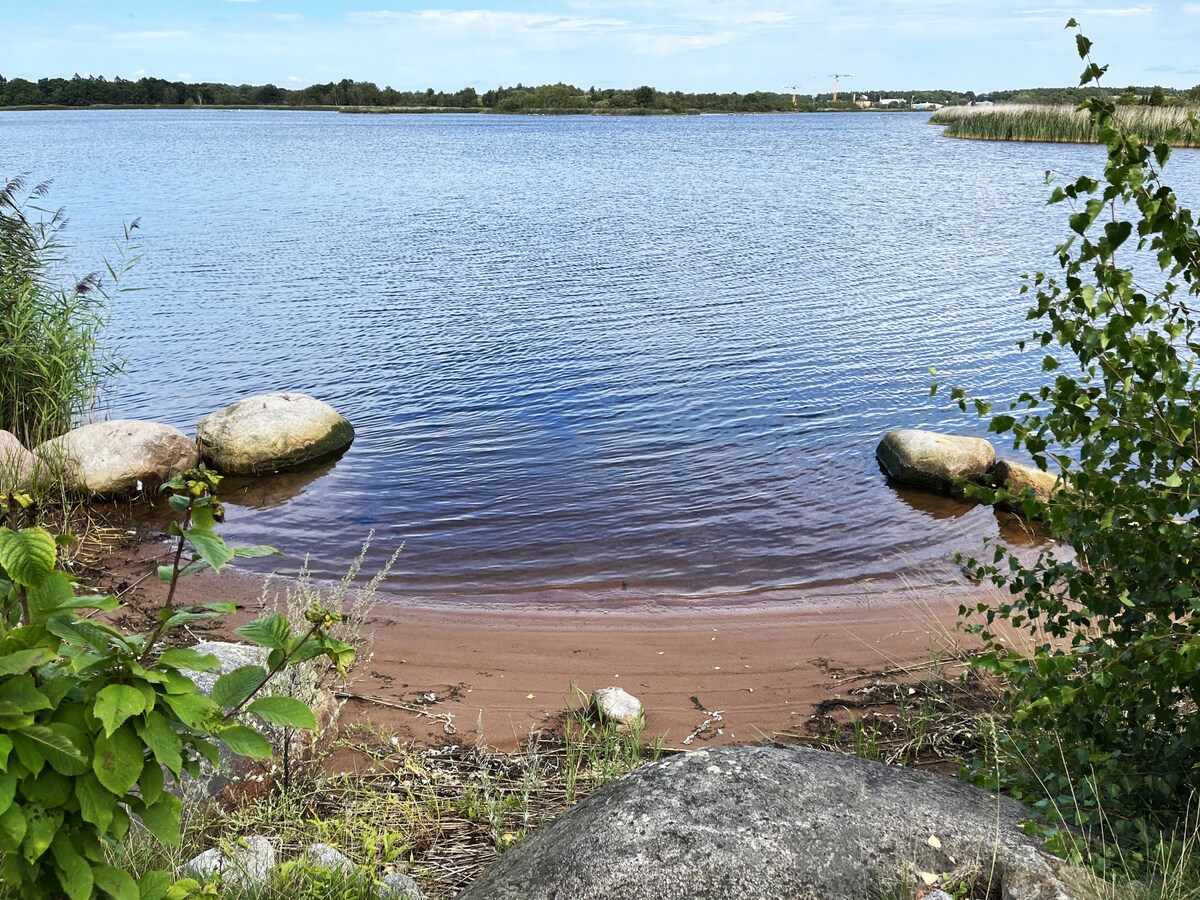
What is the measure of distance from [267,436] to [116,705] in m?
9.98

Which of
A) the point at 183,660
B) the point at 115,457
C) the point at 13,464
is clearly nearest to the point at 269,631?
the point at 183,660

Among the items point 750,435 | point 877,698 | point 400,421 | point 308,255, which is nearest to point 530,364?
point 400,421

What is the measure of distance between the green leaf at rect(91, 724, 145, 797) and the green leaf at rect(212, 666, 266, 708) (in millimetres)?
353

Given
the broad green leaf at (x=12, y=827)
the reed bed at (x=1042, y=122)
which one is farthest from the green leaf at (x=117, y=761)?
the reed bed at (x=1042, y=122)

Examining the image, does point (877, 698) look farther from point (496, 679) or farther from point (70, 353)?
point (70, 353)

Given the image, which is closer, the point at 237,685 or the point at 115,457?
the point at 237,685

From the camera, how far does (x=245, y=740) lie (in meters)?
2.24

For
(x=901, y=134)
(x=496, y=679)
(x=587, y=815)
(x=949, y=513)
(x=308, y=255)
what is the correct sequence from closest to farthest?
(x=587, y=815), (x=496, y=679), (x=949, y=513), (x=308, y=255), (x=901, y=134)

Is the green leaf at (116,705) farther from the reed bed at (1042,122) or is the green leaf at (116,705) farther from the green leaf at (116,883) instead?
the reed bed at (1042,122)

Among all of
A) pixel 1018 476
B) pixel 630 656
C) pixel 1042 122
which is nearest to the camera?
pixel 630 656

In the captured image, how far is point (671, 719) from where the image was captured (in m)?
6.09

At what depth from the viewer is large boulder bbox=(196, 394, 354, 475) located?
37.3 ft

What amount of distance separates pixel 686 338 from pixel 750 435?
487 cm

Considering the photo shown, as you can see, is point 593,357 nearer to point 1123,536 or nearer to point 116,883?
point 1123,536
